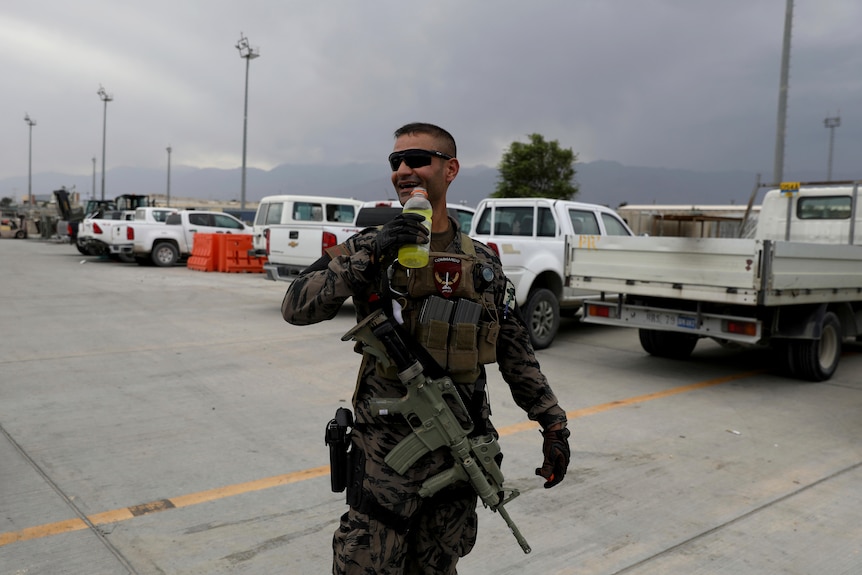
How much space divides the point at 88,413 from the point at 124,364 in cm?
174

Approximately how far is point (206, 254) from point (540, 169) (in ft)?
77.6

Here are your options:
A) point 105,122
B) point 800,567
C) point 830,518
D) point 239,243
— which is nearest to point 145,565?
point 800,567

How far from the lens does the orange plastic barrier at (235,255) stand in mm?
18406

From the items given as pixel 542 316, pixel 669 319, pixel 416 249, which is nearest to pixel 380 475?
pixel 416 249

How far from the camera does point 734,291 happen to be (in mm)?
6211

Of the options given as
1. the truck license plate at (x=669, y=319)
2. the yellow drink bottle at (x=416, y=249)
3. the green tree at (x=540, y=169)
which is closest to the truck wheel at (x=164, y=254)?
the truck license plate at (x=669, y=319)

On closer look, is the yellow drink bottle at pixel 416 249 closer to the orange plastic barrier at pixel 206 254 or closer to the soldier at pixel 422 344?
the soldier at pixel 422 344

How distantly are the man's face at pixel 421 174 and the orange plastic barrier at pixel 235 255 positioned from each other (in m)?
17.0

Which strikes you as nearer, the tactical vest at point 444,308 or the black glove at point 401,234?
the black glove at point 401,234

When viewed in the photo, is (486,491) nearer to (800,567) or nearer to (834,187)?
(800,567)

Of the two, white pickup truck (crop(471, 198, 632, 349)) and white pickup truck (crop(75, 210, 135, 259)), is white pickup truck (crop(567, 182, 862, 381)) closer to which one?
white pickup truck (crop(471, 198, 632, 349))

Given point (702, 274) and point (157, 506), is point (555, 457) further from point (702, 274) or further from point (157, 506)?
point (702, 274)

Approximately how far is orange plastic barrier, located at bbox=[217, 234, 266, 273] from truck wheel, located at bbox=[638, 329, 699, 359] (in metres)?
12.9

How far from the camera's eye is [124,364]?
6855mm
